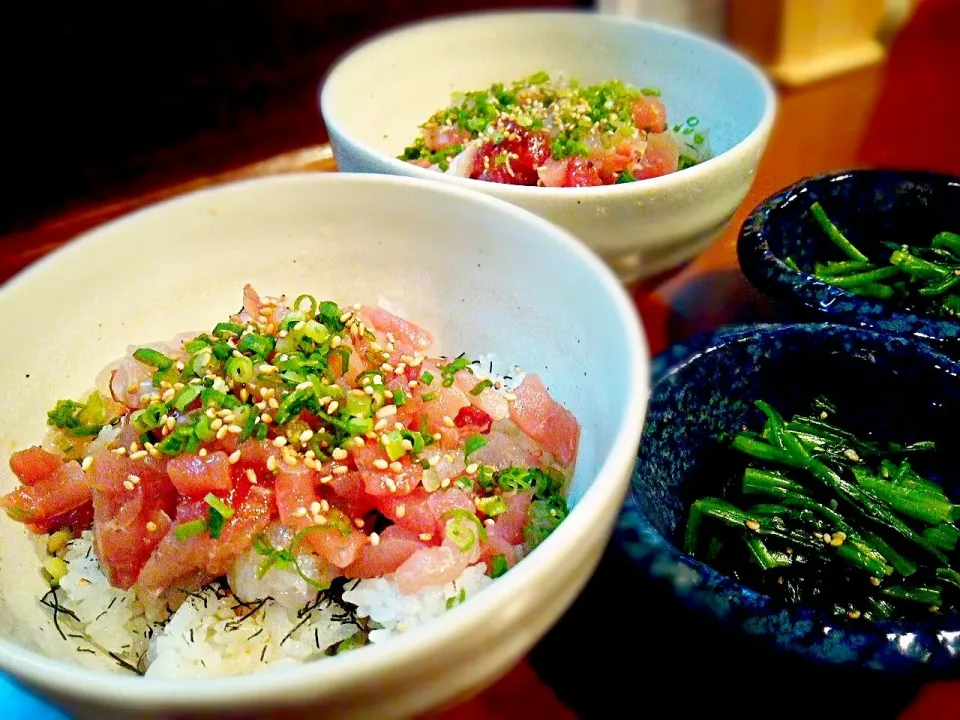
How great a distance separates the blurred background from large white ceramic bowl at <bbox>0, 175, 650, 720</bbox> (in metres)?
1.51

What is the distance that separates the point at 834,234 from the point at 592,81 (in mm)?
721

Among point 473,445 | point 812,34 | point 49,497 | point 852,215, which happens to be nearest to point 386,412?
point 473,445

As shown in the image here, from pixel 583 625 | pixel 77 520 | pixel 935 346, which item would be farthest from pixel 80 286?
pixel 935 346

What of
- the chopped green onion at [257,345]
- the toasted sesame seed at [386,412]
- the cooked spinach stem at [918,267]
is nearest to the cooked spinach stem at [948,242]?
the cooked spinach stem at [918,267]

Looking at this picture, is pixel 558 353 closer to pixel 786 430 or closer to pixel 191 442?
pixel 786 430

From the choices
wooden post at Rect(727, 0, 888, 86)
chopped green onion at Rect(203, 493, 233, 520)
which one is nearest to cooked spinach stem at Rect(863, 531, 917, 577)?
chopped green onion at Rect(203, 493, 233, 520)

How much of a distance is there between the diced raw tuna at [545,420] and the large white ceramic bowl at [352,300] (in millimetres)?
32

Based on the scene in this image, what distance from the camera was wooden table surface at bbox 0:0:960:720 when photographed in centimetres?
Result: 113

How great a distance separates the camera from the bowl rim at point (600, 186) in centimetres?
124

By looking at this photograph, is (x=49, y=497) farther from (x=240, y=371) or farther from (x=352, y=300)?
(x=352, y=300)

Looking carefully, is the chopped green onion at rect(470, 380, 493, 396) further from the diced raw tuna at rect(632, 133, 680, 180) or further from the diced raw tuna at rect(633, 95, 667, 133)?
the diced raw tuna at rect(633, 95, 667, 133)

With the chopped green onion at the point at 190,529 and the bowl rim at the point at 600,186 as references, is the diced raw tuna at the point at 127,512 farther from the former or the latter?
the bowl rim at the point at 600,186

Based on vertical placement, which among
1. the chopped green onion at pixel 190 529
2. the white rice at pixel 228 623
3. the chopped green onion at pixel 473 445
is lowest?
the white rice at pixel 228 623

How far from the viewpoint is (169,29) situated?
3.07 meters
